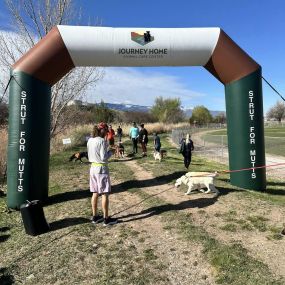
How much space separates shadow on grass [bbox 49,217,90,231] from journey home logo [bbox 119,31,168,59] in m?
4.19

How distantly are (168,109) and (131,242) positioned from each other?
6896 centimetres

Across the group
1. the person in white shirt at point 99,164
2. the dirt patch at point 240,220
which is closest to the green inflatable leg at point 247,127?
the dirt patch at point 240,220

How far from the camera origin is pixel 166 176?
1162 centimetres

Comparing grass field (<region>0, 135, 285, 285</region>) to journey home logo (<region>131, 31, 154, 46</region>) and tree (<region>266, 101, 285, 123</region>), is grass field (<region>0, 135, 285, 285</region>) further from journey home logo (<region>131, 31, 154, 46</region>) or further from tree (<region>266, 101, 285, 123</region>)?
tree (<region>266, 101, 285, 123</region>)

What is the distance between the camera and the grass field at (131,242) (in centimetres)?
523

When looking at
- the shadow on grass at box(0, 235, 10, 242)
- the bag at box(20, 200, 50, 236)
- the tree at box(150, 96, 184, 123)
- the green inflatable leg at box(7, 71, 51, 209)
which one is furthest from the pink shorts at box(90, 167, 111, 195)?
the tree at box(150, 96, 184, 123)

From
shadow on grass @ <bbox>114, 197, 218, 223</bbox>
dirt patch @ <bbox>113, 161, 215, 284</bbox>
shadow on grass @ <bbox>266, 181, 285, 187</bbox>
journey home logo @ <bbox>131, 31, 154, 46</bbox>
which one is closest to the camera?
dirt patch @ <bbox>113, 161, 215, 284</bbox>

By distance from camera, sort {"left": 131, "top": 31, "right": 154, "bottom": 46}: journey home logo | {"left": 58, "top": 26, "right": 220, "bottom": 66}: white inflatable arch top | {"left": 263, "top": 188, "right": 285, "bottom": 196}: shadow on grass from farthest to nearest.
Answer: {"left": 263, "top": 188, "right": 285, "bottom": 196}: shadow on grass
{"left": 131, "top": 31, "right": 154, "bottom": 46}: journey home logo
{"left": 58, "top": 26, "right": 220, "bottom": 66}: white inflatable arch top

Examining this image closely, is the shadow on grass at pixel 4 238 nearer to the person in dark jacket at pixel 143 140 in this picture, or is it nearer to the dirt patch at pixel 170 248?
the dirt patch at pixel 170 248

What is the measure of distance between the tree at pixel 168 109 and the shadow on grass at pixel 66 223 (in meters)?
64.6

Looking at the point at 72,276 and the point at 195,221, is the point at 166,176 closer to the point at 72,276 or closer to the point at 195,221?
the point at 195,221

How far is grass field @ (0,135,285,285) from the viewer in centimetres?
523

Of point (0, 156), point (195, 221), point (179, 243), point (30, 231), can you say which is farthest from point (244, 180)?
point (0, 156)

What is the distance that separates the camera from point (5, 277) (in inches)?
212
